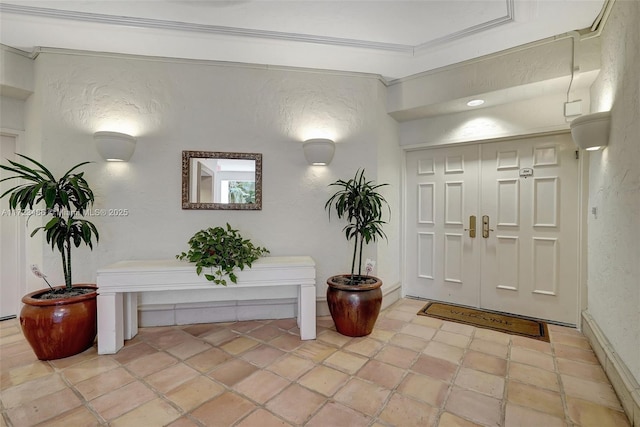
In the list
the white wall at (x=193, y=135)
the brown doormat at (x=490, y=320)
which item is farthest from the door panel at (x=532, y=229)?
the white wall at (x=193, y=135)

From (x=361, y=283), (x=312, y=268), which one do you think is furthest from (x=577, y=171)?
(x=312, y=268)

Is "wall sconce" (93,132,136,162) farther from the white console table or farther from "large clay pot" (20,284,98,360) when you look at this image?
"large clay pot" (20,284,98,360)

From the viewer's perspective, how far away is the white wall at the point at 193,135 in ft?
8.71

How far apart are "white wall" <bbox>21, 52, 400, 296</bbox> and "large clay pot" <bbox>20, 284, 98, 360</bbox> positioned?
1.96 ft

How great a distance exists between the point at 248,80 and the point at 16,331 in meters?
3.27

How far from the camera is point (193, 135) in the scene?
9.29 feet

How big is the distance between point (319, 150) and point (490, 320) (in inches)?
98.0

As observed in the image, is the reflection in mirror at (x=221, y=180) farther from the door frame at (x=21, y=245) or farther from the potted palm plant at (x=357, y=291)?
the door frame at (x=21, y=245)

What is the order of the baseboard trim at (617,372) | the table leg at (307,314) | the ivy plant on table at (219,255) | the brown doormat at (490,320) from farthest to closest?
the brown doormat at (490,320)
the table leg at (307,314)
the ivy plant on table at (219,255)
the baseboard trim at (617,372)

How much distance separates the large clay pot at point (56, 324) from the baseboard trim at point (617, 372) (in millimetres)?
3581

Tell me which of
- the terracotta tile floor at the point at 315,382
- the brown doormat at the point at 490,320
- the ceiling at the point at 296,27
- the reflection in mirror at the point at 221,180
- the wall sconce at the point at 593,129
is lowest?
the terracotta tile floor at the point at 315,382

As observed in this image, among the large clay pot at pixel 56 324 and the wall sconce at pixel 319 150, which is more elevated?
the wall sconce at pixel 319 150

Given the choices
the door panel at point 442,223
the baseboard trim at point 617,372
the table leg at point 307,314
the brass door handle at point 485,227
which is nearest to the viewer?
the baseboard trim at point 617,372

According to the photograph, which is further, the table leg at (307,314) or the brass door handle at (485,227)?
the brass door handle at (485,227)
